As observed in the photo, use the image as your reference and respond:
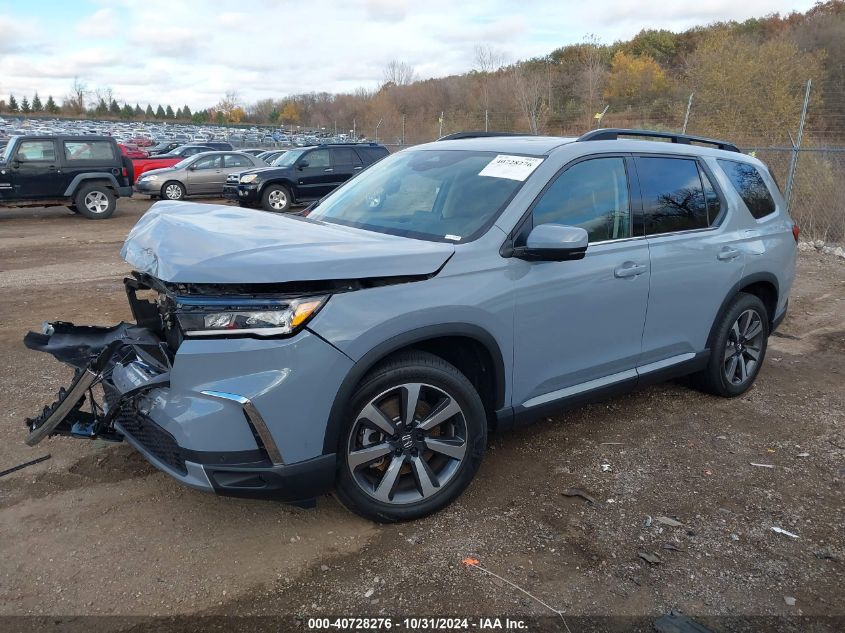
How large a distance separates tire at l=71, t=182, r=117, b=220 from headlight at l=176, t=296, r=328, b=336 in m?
14.5

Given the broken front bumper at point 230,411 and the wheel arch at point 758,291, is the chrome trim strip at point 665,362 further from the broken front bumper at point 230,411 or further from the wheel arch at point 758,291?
the broken front bumper at point 230,411

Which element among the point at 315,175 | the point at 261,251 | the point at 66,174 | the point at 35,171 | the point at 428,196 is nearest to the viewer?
the point at 261,251

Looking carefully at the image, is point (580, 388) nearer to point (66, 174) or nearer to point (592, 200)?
point (592, 200)

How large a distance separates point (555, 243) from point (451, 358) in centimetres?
78

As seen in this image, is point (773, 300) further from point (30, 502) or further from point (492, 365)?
point (30, 502)

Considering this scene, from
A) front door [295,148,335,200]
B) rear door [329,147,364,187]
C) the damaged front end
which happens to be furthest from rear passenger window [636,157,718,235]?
rear door [329,147,364,187]

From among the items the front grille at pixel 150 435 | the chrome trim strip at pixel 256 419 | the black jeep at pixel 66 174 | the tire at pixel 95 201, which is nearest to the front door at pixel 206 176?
the black jeep at pixel 66 174

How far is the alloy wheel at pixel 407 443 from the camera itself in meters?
3.01

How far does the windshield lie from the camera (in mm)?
3514

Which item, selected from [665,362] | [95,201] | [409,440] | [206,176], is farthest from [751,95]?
[409,440]

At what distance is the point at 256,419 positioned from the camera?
8.68 feet

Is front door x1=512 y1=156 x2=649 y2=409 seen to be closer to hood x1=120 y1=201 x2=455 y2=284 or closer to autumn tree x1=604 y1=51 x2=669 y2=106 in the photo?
hood x1=120 y1=201 x2=455 y2=284

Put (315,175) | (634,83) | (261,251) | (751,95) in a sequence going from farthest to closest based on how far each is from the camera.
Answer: (634,83), (751,95), (315,175), (261,251)

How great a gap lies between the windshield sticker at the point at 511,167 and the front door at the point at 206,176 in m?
16.7
